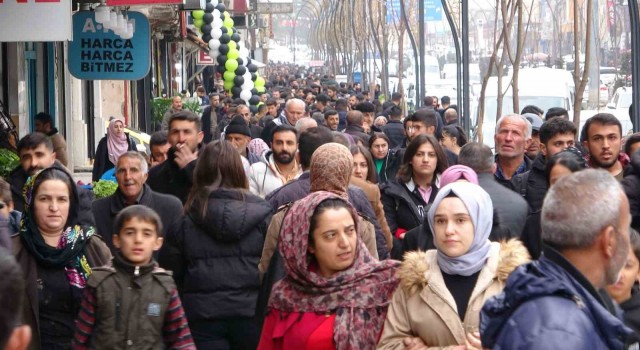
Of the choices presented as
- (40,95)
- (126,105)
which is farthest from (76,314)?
(126,105)

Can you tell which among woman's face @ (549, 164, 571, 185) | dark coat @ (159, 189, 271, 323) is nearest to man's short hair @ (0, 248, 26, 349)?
dark coat @ (159, 189, 271, 323)

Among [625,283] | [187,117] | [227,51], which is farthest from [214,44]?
[625,283]

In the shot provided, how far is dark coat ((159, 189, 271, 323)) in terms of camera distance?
6961 millimetres

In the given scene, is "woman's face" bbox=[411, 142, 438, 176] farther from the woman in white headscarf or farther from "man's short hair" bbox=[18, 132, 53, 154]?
the woman in white headscarf

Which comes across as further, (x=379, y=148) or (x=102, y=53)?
(x=102, y=53)

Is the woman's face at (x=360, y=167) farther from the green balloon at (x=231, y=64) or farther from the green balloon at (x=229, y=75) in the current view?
the green balloon at (x=229, y=75)

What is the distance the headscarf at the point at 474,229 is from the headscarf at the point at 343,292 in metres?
0.34

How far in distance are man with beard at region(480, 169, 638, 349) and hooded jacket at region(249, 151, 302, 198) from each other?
565 centimetres

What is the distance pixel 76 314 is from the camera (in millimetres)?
6496

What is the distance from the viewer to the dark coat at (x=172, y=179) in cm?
917

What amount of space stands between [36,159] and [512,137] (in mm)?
3480

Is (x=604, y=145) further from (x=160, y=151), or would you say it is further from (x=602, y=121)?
(x=160, y=151)

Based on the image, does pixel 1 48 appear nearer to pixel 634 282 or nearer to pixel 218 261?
pixel 218 261

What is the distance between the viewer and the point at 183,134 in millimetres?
9547
